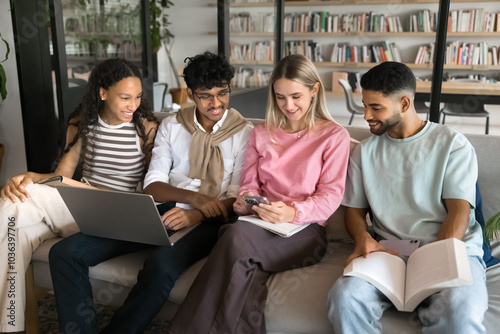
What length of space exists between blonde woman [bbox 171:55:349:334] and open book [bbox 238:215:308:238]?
17mm

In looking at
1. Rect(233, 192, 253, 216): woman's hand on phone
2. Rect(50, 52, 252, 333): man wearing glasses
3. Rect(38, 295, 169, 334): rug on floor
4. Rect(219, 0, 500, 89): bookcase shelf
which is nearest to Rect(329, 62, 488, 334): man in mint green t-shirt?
Rect(233, 192, 253, 216): woman's hand on phone

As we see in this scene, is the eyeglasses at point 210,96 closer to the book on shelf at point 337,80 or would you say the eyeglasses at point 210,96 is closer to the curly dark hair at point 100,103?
the curly dark hair at point 100,103

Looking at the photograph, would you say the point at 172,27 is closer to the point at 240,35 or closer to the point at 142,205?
the point at 240,35

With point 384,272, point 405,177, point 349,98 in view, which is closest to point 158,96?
point 349,98

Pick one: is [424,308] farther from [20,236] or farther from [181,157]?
[20,236]

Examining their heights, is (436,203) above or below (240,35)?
below

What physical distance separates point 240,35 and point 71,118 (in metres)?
4.67

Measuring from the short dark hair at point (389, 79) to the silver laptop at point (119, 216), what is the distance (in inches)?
31.2

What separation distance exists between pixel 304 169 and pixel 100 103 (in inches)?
36.0

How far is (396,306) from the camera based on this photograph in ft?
4.45

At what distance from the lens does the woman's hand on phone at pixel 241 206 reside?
5.60 feet

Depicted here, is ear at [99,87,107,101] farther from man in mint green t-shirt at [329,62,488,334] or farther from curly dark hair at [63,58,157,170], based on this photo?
man in mint green t-shirt at [329,62,488,334]

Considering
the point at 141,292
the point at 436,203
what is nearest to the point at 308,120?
the point at 436,203

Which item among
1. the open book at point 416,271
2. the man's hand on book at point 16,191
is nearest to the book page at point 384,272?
the open book at point 416,271
